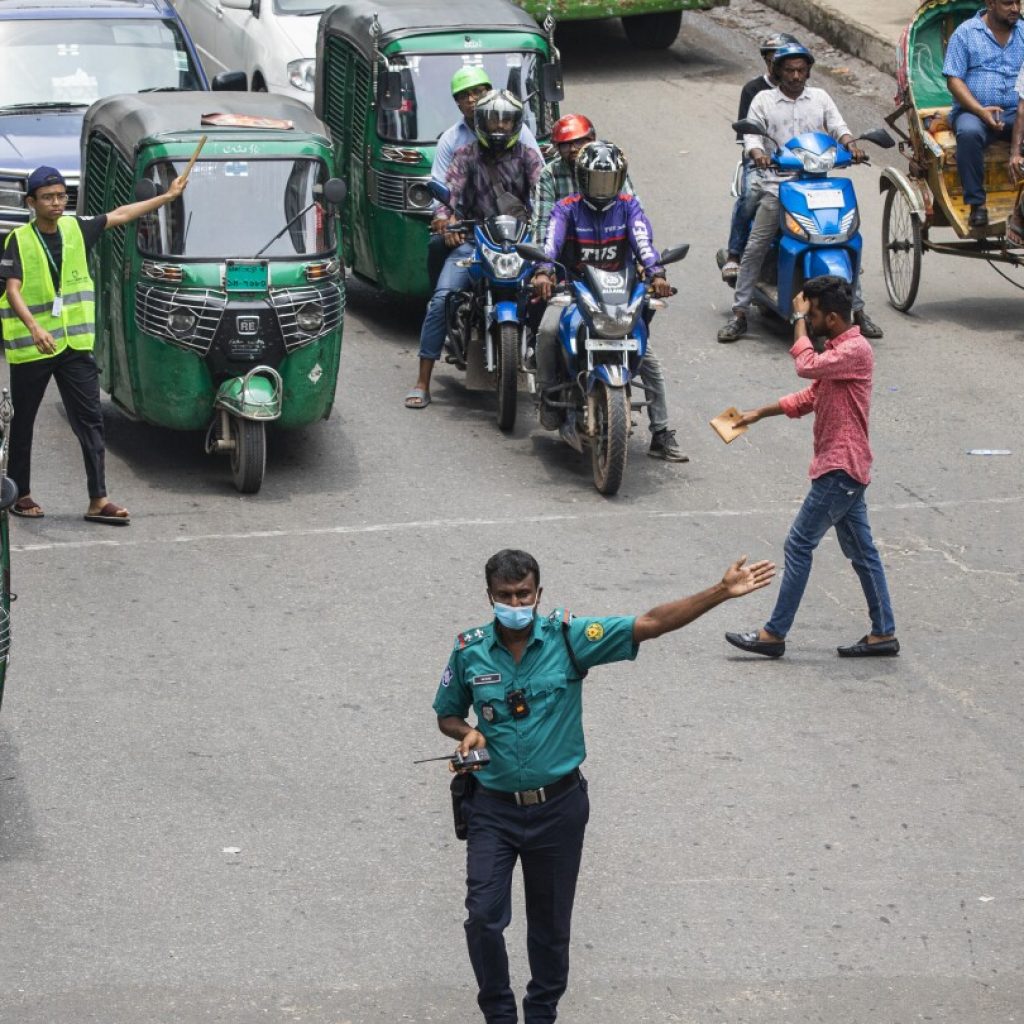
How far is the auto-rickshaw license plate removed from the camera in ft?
36.7

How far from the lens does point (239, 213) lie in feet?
37.6

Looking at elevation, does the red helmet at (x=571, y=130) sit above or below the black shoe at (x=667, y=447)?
above

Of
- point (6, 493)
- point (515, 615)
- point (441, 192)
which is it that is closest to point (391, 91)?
point (441, 192)

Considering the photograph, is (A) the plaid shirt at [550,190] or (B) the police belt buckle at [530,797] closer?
(B) the police belt buckle at [530,797]

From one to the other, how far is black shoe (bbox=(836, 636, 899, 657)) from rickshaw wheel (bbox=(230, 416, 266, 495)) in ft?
11.4

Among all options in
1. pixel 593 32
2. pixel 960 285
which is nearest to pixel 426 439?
pixel 960 285

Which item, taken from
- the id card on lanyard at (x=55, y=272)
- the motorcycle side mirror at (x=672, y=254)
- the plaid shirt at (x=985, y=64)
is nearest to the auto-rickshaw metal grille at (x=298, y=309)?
the id card on lanyard at (x=55, y=272)

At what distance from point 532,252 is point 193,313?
1.80 metres

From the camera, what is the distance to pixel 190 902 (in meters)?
6.88

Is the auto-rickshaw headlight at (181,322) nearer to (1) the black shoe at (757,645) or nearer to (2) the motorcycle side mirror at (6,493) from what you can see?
(1) the black shoe at (757,645)

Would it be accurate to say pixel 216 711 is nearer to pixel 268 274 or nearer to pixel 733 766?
pixel 733 766

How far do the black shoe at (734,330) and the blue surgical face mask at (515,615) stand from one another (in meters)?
8.54

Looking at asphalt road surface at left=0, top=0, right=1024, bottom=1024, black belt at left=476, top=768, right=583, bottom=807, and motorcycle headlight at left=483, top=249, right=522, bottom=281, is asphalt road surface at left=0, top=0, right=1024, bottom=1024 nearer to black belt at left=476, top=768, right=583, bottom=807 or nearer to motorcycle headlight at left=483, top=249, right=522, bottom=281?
black belt at left=476, top=768, right=583, bottom=807

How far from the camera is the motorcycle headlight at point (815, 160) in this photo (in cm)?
1352
